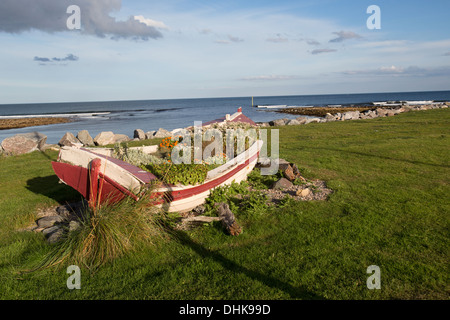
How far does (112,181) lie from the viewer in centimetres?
596

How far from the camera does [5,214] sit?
7312 millimetres

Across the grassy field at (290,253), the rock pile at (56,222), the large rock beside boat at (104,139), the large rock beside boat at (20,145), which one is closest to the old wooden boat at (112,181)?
the rock pile at (56,222)

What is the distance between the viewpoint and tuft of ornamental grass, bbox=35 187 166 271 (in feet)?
16.0

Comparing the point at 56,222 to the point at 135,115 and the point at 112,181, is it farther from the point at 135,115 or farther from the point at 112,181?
the point at 135,115

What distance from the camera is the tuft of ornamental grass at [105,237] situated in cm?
488

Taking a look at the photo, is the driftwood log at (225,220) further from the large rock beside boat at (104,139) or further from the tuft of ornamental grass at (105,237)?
the large rock beside boat at (104,139)

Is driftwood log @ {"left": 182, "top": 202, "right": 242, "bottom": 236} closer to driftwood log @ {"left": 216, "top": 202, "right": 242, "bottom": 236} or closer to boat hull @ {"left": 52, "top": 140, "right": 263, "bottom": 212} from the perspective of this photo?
driftwood log @ {"left": 216, "top": 202, "right": 242, "bottom": 236}

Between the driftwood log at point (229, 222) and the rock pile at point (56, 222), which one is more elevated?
the driftwood log at point (229, 222)

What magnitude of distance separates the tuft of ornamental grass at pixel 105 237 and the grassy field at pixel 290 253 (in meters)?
0.16

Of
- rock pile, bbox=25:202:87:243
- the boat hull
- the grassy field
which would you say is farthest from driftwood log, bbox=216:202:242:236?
rock pile, bbox=25:202:87:243

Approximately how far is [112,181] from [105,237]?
1.29m

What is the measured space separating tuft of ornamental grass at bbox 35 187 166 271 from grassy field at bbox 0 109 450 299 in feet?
0.51
